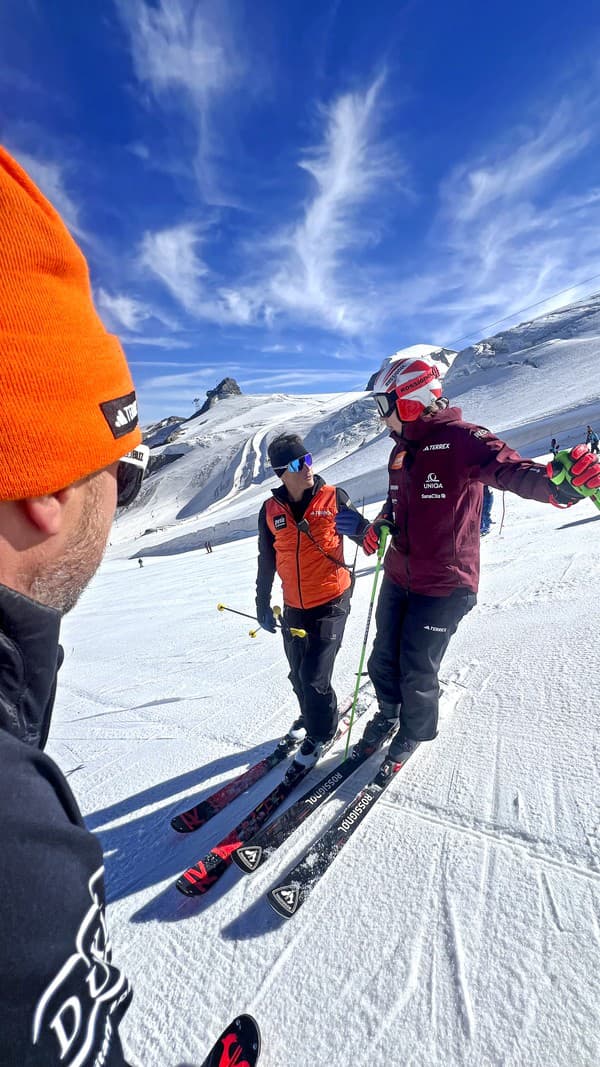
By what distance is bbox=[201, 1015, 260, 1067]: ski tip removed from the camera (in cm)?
150

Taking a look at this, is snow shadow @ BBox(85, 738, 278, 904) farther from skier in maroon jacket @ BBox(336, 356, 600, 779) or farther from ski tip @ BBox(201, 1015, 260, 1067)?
skier in maroon jacket @ BBox(336, 356, 600, 779)

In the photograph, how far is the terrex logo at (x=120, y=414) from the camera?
45.1 inches

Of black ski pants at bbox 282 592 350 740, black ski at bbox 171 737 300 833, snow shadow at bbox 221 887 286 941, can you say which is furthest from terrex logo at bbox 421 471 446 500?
snow shadow at bbox 221 887 286 941

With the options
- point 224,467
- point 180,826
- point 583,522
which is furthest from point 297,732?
point 224,467

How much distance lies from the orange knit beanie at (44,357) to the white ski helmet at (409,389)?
215cm

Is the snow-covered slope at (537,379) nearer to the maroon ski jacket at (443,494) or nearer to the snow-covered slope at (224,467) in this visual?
the snow-covered slope at (224,467)

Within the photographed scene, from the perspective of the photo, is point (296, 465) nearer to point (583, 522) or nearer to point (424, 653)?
point (424, 653)

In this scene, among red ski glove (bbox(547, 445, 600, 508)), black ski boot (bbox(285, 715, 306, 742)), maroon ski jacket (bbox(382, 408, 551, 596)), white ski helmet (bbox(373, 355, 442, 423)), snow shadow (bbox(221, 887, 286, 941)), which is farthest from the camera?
black ski boot (bbox(285, 715, 306, 742))

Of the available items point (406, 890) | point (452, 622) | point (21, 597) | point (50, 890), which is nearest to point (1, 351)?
point (21, 597)

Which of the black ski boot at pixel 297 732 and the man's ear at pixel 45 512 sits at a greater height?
the man's ear at pixel 45 512

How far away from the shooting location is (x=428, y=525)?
9.32ft

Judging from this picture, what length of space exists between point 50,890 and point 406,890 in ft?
6.29

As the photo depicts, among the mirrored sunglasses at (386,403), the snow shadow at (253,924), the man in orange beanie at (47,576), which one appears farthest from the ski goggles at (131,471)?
the mirrored sunglasses at (386,403)

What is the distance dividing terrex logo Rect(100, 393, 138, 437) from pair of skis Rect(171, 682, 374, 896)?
2.28 metres
